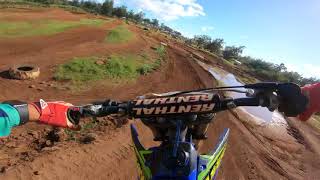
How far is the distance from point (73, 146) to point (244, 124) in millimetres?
7313

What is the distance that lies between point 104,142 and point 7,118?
6248 mm

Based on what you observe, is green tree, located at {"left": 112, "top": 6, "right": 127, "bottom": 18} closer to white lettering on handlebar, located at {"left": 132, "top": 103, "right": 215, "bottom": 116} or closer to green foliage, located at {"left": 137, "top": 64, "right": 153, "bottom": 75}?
green foliage, located at {"left": 137, "top": 64, "right": 153, "bottom": 75}

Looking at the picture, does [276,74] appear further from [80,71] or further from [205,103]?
[205,103]

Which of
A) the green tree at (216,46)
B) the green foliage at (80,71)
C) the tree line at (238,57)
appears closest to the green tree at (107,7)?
the tree line at (238,57)

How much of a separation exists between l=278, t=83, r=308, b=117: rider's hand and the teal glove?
1859 mm

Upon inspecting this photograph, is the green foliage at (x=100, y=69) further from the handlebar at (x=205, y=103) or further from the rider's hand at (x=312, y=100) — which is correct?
the rider's hand at (x=312, y=100)

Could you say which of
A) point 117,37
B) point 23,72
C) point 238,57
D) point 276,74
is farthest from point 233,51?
point 23,72

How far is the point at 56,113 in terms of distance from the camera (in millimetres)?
2600

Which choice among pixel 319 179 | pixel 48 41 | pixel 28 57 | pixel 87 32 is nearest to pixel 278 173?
pixel 319 179

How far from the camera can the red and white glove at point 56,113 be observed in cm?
254

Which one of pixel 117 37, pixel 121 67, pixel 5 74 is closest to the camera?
pixel 5 74

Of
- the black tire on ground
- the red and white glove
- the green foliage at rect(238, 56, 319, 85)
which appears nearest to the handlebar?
the red and white glove

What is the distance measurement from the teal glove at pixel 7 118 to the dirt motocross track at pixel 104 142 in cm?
440

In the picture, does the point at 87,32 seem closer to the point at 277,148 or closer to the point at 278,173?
→ the point at 277,148
